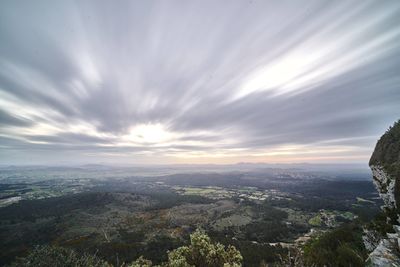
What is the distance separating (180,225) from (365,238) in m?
128

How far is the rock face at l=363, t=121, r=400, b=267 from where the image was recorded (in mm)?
17703

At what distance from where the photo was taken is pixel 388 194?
30.9m

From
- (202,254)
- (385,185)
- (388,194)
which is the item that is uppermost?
(385,185)

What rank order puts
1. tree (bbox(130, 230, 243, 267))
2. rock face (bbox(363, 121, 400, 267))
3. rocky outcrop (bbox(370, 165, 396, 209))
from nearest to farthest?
rock face (bbox(363, 121, 400, 267)) < tree (bbox(130, 230, 243, 267)) < rocky outcrop (bbox(370, 165, 396, 209))

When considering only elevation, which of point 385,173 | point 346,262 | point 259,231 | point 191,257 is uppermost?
point 385,173

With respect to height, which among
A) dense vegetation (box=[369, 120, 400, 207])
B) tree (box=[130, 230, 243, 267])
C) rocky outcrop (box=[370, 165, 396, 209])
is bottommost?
tree (box=[130, 230, 243, 267])

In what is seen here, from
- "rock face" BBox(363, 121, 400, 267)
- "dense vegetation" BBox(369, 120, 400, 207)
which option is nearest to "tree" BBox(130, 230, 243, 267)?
"rock face" BBox(363, 121, 400, 267)

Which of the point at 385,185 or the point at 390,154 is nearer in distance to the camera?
the point at 385,185

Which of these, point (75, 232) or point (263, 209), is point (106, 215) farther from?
point (263, 209)

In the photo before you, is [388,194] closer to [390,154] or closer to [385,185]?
[385,185]

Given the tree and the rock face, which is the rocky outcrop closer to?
the rock face

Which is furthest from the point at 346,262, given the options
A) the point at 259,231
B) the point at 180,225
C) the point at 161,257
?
the point at 180,225

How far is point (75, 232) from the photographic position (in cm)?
13300

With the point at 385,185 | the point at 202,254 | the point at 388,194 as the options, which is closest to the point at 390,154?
the point at 385,185
